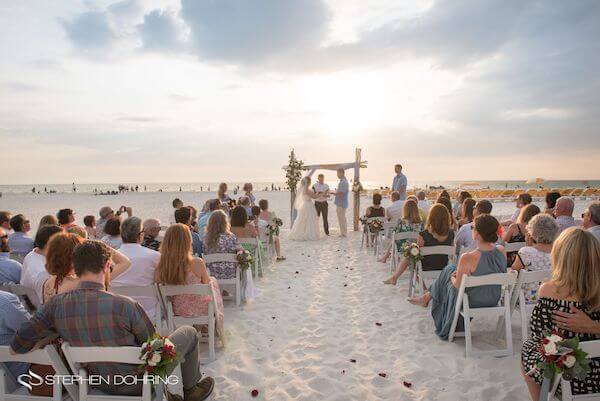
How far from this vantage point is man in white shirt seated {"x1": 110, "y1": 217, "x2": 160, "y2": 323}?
4.32 m

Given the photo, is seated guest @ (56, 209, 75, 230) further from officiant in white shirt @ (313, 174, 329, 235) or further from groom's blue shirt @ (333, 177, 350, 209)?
groom's blue shirt @ (333, 177, 350, 209)

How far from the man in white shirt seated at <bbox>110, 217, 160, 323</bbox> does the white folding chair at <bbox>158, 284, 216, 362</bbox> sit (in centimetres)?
20

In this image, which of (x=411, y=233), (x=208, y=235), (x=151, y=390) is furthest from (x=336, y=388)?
(x=411, y=233)

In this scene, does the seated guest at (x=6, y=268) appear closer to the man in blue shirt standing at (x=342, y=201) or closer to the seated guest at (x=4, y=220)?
the seated guest at (x=4, y=220)

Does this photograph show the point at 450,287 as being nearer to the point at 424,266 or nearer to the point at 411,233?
the point at 424,266

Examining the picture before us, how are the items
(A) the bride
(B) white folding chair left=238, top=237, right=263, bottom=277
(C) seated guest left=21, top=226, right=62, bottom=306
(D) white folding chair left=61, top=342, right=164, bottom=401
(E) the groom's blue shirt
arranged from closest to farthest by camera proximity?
(D) white folding chair left=61, top=342, right=164, bottom=401 < (C) seated guest left=21, top=226, right=62, bottom=306 < (B) white folding chair left=238, top=237, right=263, bottom=277 < (A) the bride < (E) the groom's blue shirt

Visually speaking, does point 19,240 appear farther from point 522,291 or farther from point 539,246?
point 539,246

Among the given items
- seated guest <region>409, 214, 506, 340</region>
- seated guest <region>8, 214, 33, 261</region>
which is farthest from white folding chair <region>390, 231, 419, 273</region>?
seated guest <region>8, 214, 33, 261</region>

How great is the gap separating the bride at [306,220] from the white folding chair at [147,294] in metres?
8.79

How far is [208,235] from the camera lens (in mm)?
6062

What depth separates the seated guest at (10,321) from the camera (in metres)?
→ 2.72

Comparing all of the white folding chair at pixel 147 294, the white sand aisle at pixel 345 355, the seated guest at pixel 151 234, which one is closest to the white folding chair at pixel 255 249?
the white sand aisle at pixel 345 355

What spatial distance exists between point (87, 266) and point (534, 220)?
14.6ft

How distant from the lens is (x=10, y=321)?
8.97 ft
